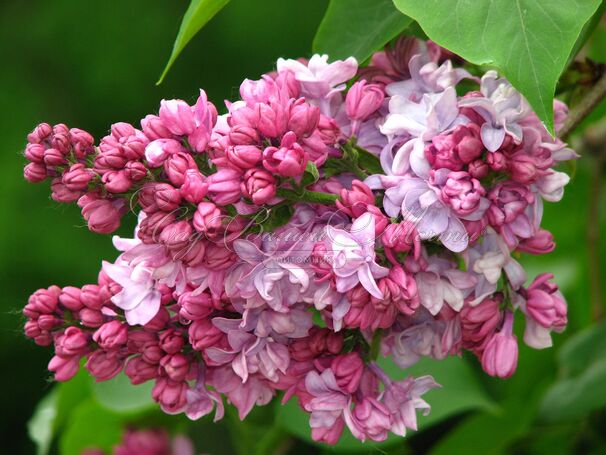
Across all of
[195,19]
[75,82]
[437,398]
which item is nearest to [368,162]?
[195,19]

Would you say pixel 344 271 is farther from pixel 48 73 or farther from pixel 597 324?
pixel 48 73

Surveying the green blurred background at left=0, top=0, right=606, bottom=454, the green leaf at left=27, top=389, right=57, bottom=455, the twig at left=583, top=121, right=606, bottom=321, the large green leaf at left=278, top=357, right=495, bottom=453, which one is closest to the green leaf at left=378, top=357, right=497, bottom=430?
the large green leaf at left=278, top=357, right=495, bottom=453

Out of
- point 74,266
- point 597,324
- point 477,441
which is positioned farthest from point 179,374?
point 74,266

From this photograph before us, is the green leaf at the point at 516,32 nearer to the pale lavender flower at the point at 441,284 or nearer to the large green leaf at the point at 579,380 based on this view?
the pale lavender flower at the point at 441,284

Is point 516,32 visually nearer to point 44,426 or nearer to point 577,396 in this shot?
point 577,396

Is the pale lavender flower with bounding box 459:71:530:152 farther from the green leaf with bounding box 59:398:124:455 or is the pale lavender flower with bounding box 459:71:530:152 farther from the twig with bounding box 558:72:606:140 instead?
the green leaf with bounding box 59:398:124:455

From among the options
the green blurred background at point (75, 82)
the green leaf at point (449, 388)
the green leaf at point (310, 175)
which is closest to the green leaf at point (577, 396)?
the green leaf at point (449, 388)
